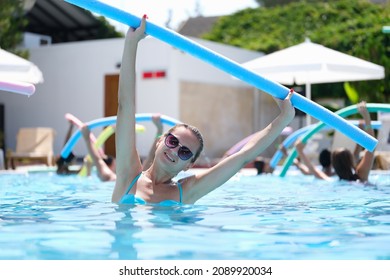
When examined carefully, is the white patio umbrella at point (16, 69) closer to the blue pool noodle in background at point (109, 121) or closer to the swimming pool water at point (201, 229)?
the blue pool noodle in background at point (109, 121)

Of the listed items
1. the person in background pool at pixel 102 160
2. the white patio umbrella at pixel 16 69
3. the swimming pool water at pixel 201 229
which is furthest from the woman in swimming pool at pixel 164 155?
the white patio umbrella at pixel 16 69

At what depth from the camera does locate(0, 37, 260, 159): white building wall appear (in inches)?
787

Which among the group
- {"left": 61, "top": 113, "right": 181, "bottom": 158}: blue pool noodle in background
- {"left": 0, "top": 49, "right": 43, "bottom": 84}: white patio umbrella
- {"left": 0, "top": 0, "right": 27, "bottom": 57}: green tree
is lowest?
{"left": 61, "top": 113, "right": 181, "bottom": 158}: blue pool noodle in background

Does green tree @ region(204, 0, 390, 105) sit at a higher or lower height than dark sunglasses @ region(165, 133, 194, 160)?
higher

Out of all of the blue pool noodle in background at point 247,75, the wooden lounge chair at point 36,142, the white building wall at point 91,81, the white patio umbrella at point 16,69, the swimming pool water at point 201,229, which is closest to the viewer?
the swimming pool water at point 201,229

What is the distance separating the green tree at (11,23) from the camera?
A: 2072 centimetres

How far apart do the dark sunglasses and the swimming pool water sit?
42 centimetres

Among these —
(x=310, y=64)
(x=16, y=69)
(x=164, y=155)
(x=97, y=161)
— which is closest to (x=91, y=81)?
(x=310, y=64)

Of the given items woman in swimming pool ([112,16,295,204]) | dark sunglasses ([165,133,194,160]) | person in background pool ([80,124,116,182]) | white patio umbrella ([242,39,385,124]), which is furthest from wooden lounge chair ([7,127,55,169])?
dark sunglasses ([165,133,194,160])

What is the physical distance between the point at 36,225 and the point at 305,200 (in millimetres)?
3135

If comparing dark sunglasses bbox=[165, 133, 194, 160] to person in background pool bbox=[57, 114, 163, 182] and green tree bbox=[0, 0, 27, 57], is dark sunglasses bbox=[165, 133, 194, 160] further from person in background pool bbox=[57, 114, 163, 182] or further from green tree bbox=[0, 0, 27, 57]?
green tree bbox=[0, 0, 27, 57]

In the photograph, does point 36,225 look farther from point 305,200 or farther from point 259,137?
point 305,200

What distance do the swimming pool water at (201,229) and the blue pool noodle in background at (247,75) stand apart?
639 millimetres
